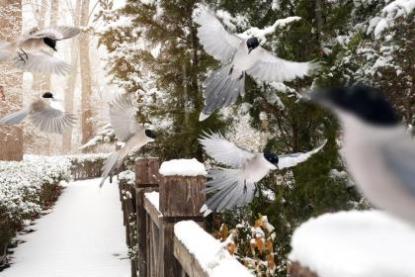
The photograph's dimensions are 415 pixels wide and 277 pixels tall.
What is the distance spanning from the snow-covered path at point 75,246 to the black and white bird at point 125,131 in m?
3.98

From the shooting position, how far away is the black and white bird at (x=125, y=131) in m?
2.10

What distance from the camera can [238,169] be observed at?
211 centimetres

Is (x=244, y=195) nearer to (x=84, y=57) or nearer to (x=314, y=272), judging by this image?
(x=314, y=272)

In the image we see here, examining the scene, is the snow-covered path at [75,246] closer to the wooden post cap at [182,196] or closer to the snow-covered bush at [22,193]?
the snow-covered bush at [22,193]

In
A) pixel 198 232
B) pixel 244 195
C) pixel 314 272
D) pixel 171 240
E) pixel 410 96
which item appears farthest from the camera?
pixel 410 96

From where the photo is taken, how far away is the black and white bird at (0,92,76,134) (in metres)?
2.17

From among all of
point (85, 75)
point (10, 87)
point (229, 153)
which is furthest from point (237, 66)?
point (85, 75)

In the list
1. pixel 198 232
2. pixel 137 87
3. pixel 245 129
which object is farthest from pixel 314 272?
pixel 137 87

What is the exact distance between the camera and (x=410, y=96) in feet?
11.6

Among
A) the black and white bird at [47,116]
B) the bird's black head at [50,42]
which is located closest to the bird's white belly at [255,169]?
the black and white bird at [47,116]

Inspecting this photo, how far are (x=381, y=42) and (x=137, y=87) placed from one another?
11.2 ft

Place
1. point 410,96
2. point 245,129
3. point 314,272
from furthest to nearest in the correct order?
point 245,129, point 410,96, point 314,272

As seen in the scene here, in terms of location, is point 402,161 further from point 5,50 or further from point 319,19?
point 319,19

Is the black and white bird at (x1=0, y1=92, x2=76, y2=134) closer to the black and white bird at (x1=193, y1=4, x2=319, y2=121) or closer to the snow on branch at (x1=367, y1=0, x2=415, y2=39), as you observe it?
the black and white bird at (x1=193, y1=4, x2=319, y2=121)
